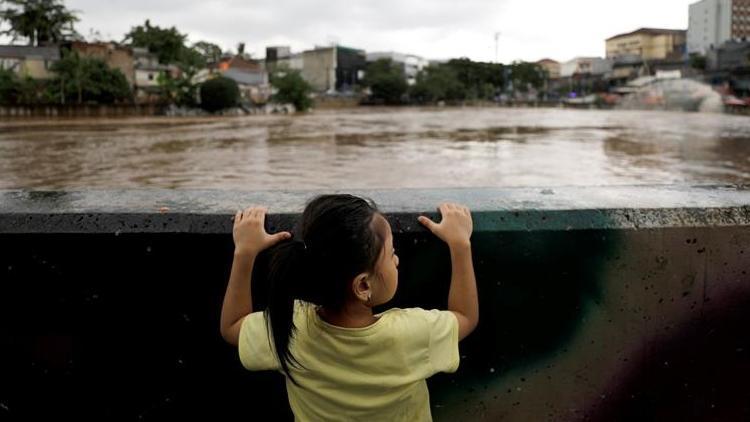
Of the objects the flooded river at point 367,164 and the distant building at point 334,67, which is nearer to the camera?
the flooded river at point 367,164

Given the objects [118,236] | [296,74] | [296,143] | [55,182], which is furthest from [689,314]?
[296,74]

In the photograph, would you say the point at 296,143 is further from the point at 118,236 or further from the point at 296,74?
the point at 296,74

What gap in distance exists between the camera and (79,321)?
1581 mm

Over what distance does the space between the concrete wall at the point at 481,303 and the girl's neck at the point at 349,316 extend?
9.9 inches

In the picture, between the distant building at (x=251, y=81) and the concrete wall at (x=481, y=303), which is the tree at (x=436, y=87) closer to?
the distant building at (x=251, y=81)

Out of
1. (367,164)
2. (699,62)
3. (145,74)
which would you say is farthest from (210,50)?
(367,164)

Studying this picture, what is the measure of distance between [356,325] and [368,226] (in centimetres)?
21

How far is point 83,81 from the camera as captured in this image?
126 ft

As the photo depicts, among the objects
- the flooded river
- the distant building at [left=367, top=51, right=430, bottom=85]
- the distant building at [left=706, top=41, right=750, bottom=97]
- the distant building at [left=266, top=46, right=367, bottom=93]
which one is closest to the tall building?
the distant building at [left=706, top=41, right=750, bottom=97]

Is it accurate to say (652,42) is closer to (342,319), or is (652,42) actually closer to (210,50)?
(210,50)

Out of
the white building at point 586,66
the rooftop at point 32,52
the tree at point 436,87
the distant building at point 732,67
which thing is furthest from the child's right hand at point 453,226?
the white building at point 586,66

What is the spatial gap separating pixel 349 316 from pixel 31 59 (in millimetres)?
48050

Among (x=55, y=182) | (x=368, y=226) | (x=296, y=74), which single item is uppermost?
(x=296, y=74)

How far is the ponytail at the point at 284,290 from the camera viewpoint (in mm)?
1227
